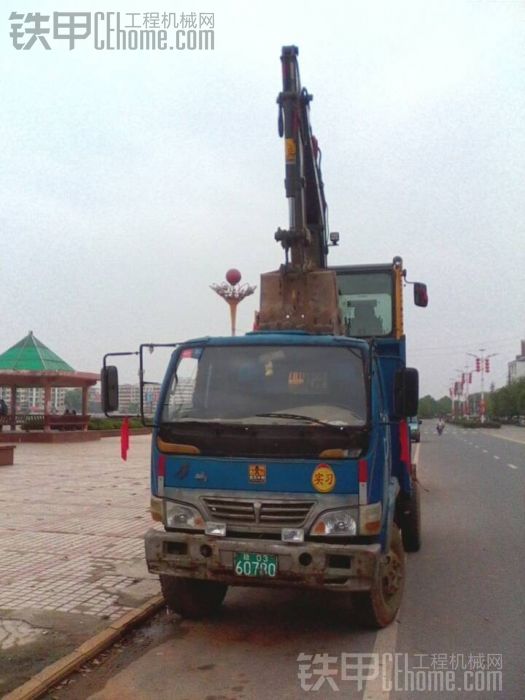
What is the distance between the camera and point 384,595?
5305 millimetres

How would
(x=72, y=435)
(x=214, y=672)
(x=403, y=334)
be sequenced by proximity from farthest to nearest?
(x=72, y=435) → (x=403, y=334) → (x=214, y=672)

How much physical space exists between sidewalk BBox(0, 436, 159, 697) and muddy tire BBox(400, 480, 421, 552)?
3.04m

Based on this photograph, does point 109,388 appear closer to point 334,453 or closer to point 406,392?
point 334,453

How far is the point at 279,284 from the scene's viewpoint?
7.20 metres

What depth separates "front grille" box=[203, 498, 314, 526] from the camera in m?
4.80

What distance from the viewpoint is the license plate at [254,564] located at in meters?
4.73

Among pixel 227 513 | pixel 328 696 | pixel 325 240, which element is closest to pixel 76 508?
pixel 325 240

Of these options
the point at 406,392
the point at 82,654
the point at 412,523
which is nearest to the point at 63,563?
the point at 82,654

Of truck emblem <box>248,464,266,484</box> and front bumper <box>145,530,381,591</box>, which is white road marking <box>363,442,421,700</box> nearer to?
front bumper <box>145,530,381,591</box>

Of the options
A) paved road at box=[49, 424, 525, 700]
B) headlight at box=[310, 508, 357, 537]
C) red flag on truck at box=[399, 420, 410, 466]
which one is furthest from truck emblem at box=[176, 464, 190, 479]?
red flag on truck at box=[399, 420, 410, 466]

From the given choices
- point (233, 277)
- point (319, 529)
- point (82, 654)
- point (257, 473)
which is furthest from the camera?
point (233, 277)

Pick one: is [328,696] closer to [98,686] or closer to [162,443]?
[98,686]

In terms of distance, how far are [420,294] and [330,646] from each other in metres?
5.48

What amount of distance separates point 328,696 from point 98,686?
56.8 inches
